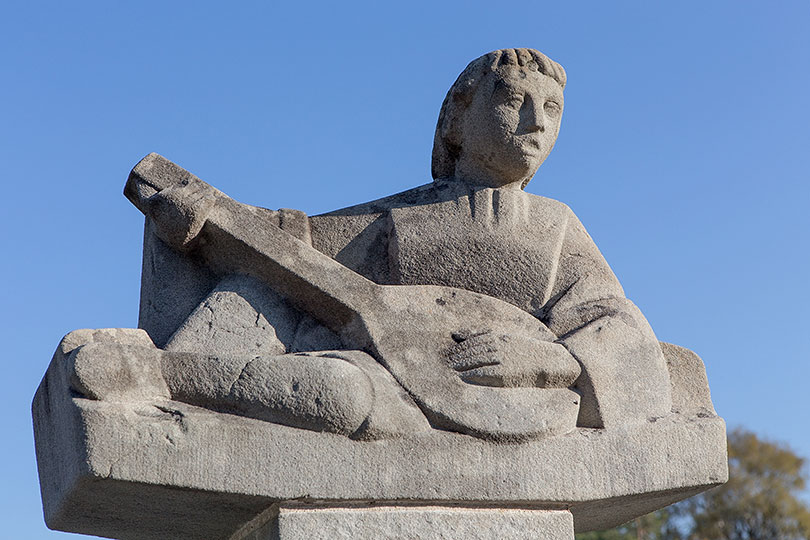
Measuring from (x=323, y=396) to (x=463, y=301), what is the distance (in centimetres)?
75

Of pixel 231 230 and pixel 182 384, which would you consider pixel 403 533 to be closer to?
pixel 182 384

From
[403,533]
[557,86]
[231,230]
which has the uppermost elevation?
[557,86]

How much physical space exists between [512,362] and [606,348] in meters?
0.39

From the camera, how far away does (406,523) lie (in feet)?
11.9

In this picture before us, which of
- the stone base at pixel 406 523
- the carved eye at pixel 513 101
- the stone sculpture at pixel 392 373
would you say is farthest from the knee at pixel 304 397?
the carved eye at pixel 513 101

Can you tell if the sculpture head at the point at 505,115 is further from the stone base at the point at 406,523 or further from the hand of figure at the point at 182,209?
the stone base at the point at 406,523

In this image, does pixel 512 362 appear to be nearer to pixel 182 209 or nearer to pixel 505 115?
pixel 505 115

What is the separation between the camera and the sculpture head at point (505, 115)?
14.7ft

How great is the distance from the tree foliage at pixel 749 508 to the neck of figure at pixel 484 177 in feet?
46.5

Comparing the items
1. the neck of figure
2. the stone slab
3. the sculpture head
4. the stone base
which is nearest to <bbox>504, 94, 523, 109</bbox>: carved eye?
the sculpture head

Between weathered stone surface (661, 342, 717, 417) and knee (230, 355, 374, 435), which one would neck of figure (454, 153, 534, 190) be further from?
knee (230, 355, 374, 435)

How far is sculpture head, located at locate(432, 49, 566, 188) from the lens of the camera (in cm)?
449

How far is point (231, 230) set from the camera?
4.08 m

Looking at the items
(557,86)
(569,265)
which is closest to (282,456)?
(569,265)
